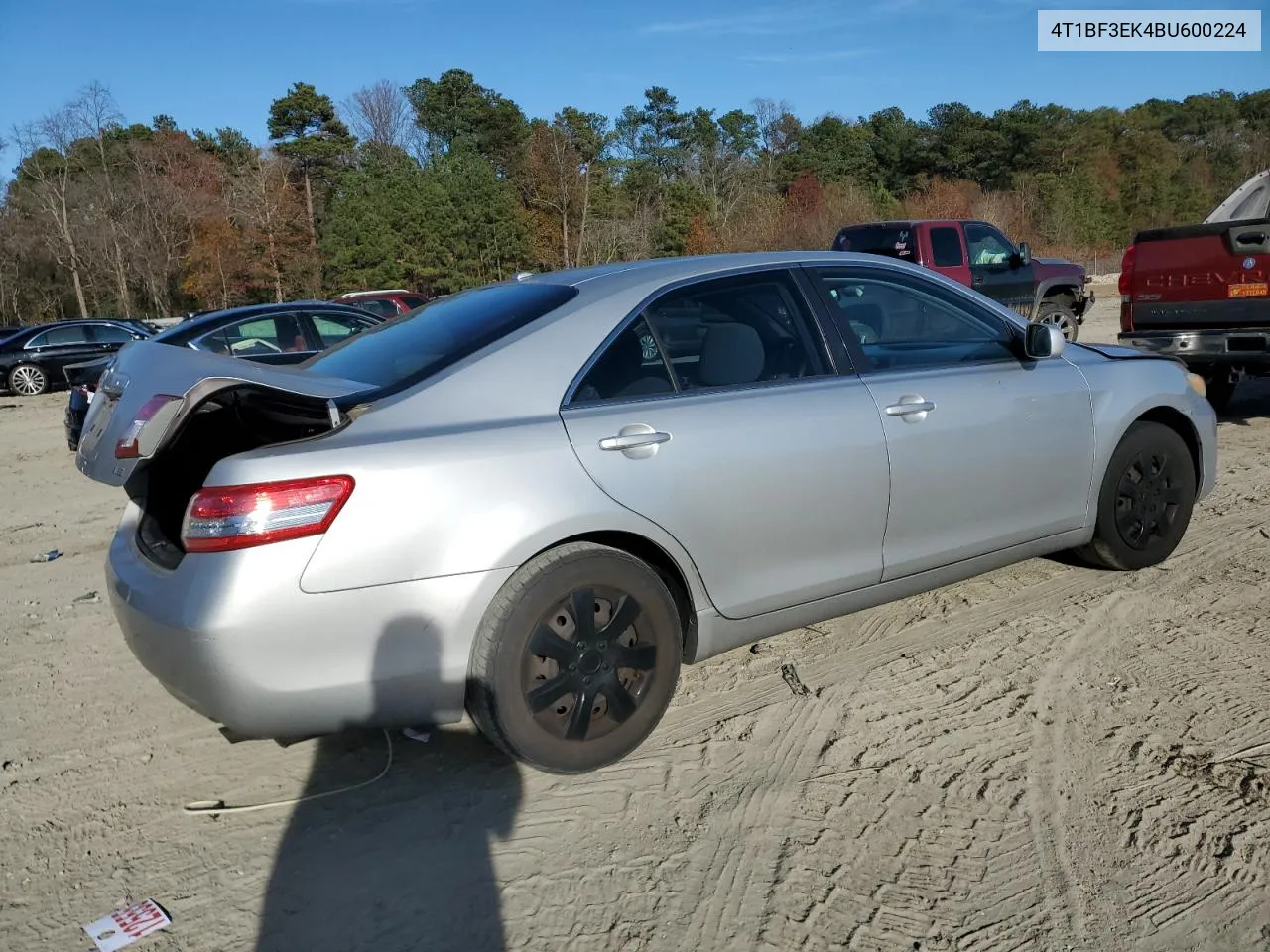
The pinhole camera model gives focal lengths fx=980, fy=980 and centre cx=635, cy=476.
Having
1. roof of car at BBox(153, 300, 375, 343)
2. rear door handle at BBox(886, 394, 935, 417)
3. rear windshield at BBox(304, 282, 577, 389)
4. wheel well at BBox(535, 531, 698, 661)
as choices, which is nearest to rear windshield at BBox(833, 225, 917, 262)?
roof of car at BBox(153, 300, 375, 343)

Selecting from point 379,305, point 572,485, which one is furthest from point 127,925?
point 379,305

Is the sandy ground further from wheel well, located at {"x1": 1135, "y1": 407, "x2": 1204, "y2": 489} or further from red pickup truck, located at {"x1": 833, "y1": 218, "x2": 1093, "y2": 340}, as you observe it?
red pickup truck, located at {"x1": 833, "y1": 218, "x2": 1093, "y2": 340}

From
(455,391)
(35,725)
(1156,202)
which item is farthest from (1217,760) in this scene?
(1156,202)

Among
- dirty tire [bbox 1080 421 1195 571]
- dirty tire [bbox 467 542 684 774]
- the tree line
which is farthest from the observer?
the tree line

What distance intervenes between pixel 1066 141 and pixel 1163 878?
6995 centimetres

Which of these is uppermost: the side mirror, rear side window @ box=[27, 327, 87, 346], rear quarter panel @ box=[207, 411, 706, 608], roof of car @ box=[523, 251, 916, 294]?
rear side window @ box=[27, 327, 87, 346]

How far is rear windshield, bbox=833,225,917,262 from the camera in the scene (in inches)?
533

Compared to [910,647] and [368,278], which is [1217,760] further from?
[368,278]

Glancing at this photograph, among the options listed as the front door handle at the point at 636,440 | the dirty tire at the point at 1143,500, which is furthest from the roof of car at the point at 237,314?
the dirty tire at the point at 1143,500

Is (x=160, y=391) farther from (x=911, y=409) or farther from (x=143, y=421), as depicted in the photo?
(x=911, y=409)

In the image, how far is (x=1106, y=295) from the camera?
1287 inches

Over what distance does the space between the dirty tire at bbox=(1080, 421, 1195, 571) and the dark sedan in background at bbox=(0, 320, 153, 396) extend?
1904 centimetres

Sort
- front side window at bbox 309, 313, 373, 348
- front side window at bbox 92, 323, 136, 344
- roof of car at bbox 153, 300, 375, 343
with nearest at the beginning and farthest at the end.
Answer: roof of car at bbox 153, 300, 375, 343 < front side window at bbox 309, 313, 373, 348 < front side window at bbox 92, 323, 136, 344

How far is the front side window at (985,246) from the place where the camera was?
14242 millimetres
